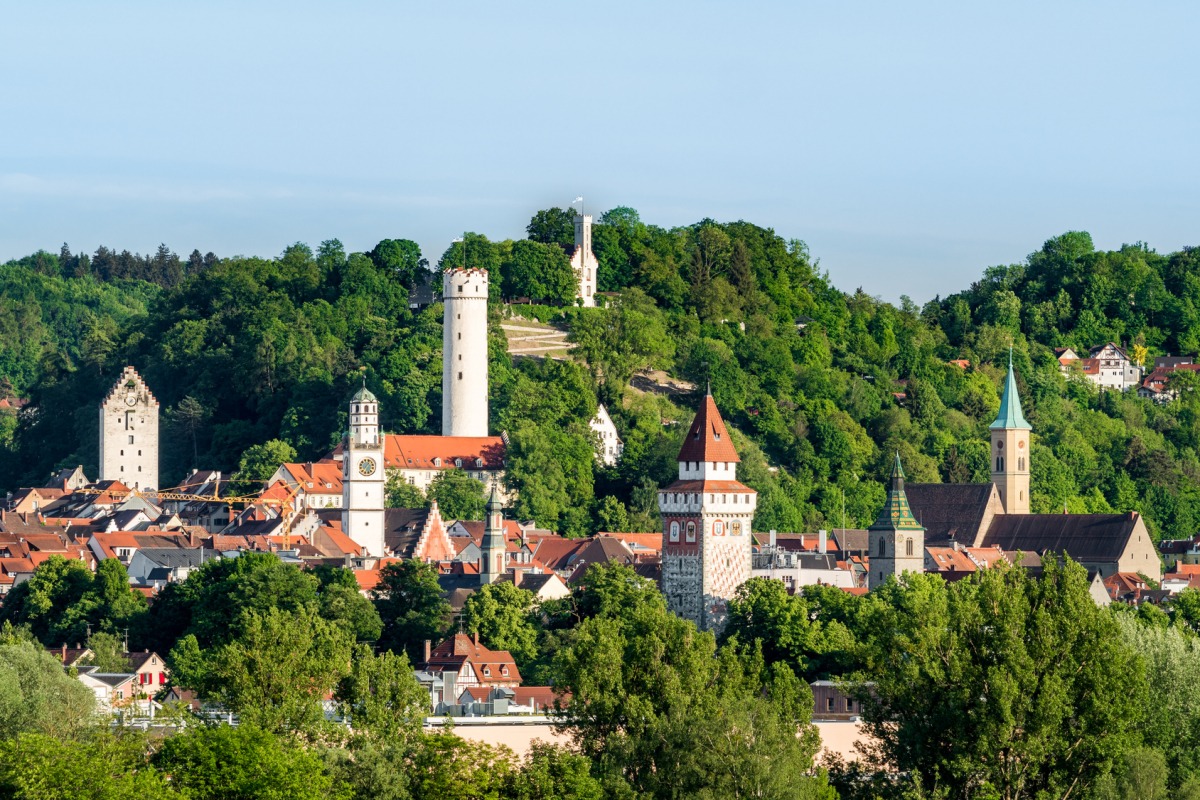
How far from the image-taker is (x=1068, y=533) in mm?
104500

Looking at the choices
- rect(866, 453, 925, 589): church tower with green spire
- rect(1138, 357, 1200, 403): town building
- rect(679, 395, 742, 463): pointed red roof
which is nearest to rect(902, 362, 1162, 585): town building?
rect(866, 453, 925, 589): church tower with green spire

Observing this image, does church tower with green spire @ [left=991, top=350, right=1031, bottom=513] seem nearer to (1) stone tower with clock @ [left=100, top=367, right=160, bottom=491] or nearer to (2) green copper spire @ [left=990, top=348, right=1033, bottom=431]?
(2) green copper spire @ [left=990, top=348, right=1033, bottom=431]

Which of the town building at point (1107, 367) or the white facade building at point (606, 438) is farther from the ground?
the town building at point (1107, 367)

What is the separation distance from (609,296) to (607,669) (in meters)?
68.8

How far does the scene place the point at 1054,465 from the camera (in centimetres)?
11588

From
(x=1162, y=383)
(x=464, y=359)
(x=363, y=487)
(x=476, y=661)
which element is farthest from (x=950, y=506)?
Result: (x=476, y=661)

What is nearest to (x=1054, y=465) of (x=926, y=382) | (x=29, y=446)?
(x=926, y=382)

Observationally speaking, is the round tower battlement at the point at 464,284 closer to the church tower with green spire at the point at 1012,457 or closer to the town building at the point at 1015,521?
the town building at the point at 1015,521

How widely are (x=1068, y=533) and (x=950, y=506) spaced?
485 centimetres

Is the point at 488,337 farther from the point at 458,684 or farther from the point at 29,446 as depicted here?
the point at 458,684

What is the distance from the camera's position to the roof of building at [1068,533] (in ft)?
337

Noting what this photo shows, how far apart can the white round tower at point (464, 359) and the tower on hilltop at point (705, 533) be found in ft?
76.9

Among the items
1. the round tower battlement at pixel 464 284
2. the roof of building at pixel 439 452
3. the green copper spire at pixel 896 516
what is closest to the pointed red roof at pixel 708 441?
the green copper spire at pixel 896 516

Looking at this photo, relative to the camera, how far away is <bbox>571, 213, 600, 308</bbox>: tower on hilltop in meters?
→ 121
